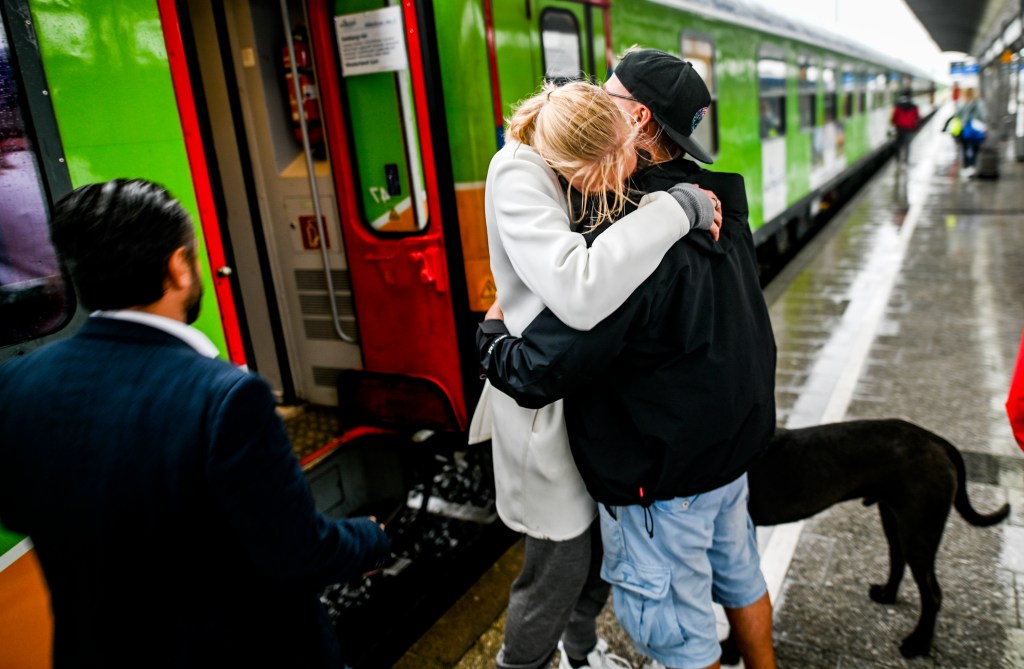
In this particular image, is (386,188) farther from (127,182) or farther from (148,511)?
(148,511)

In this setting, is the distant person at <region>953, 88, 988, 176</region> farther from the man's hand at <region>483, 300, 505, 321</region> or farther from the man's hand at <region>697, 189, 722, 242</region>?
the man's hand at <region>483, 300, 505, 321</region>

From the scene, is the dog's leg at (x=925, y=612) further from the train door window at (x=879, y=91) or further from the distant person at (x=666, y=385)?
the train door window at (x=879, y=91)

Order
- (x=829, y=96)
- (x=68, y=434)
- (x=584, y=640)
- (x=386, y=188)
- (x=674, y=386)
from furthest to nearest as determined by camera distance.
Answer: (x=829, y=96) → (x=386, y=188) → (x=584, y=640) → (x=674, y=386) → (x=68, y=434)

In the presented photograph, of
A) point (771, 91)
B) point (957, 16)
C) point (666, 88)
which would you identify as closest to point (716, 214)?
point (666, 88)

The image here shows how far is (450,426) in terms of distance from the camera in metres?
3.52

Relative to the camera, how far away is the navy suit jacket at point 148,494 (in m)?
1.18

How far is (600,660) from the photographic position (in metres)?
2.50

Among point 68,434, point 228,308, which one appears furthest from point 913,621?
point 68,434

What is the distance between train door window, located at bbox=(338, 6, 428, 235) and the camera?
3.30 meters

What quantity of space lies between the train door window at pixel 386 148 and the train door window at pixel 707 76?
130 inches

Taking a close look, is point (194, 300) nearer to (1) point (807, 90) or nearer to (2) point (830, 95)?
(1) point (807, 90)

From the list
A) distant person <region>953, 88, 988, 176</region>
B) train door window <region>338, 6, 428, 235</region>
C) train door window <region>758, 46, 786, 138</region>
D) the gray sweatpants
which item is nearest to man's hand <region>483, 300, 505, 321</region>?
the gray sweatpants

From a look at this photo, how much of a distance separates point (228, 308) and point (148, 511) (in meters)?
1.35

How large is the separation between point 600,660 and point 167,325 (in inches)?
72.4
